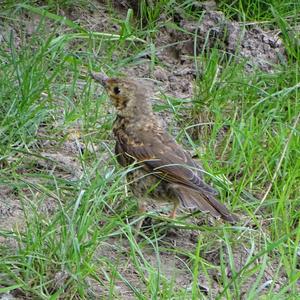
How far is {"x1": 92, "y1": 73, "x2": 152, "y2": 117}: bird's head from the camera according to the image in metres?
7.16

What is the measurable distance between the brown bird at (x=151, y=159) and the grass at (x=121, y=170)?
13 centimetres

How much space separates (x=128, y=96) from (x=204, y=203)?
1.01 metres

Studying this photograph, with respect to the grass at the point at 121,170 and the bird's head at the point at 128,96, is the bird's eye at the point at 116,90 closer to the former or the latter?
the bird's head at the point at 128,96

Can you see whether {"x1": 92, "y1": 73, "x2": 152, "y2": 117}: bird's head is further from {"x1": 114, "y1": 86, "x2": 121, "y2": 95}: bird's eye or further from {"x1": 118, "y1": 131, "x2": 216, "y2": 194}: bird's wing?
{"x1": 118, "y1": 131, "x2": 216, "y2": 194}: bird's wing

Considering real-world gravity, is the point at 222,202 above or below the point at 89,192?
below

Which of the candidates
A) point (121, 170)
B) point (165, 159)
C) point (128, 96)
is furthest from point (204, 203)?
point (128, 96)

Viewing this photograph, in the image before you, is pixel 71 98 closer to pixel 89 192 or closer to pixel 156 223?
pixel 156 223

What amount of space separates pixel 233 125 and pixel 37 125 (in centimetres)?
128

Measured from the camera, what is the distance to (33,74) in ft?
24.4

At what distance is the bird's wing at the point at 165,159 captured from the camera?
21.6ft

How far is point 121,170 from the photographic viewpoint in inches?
260

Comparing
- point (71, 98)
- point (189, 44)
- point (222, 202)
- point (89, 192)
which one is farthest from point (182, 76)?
point (89, 192)

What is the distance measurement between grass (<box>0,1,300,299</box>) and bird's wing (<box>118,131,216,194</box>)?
170 millimetres

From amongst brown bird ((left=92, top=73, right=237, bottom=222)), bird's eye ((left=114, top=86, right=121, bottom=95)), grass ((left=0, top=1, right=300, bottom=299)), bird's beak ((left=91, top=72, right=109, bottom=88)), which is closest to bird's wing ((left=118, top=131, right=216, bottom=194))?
brown bird ((left=92, top=73, right=237, bottom=222))
